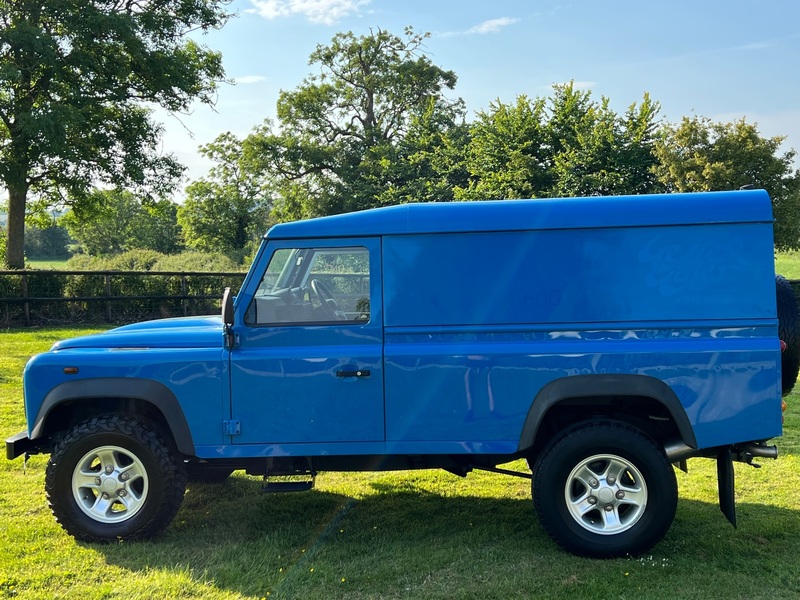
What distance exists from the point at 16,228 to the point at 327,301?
24566 millimetres

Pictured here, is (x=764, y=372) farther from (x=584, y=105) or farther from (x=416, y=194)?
(x=416, y=194)

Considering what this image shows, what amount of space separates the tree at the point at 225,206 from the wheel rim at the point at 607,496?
41.6 metres

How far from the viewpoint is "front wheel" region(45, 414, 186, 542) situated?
14.8 ft

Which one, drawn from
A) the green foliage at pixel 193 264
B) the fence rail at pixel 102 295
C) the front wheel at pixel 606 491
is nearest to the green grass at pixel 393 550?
the front wheel at pixel 606 491

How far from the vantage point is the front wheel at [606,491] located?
421cm

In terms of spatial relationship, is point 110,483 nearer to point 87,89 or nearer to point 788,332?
point 788,332

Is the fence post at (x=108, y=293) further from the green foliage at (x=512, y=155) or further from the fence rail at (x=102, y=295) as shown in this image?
the green foliage at (x=512, y=155)

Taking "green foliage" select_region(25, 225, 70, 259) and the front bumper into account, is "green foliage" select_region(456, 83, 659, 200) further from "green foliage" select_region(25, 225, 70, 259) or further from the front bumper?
"green foliage" select_region(25, 225, 70, 259)

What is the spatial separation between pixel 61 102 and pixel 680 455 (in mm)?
23659

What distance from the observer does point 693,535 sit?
183 inches

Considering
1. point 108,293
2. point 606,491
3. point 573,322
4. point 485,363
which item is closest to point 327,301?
point 485,363

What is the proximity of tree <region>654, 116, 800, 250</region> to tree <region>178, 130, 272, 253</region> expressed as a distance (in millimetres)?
27211

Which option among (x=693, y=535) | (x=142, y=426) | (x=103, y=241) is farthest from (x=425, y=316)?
(x=103, y=241)

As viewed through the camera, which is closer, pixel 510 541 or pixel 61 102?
pixel 510 541
